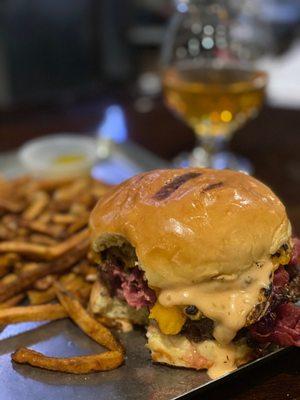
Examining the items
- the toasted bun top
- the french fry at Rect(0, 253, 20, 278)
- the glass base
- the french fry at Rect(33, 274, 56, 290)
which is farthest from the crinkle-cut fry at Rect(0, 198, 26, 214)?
the glass base

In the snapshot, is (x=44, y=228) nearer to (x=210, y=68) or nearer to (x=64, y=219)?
(x=64, y=219)

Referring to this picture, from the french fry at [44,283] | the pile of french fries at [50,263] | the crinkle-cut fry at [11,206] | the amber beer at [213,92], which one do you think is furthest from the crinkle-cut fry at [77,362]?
the amber beer at [213,92]

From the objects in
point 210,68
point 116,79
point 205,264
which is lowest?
point 116,79

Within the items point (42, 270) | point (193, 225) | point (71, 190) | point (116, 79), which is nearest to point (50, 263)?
point (42, 270)

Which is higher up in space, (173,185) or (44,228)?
(173,185)

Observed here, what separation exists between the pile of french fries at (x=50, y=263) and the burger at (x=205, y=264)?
197mm

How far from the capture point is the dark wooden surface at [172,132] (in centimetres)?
315

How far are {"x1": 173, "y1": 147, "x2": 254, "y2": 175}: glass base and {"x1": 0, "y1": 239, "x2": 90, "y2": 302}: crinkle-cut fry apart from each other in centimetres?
128

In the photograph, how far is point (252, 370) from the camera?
5.67 feet

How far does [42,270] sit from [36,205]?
48 cm

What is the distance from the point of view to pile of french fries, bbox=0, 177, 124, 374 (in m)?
1.75

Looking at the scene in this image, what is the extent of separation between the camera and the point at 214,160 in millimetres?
3412

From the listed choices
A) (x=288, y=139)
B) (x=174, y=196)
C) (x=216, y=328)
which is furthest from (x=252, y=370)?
(x=288, y=139)

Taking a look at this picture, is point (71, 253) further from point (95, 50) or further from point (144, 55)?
point (144, 55)
